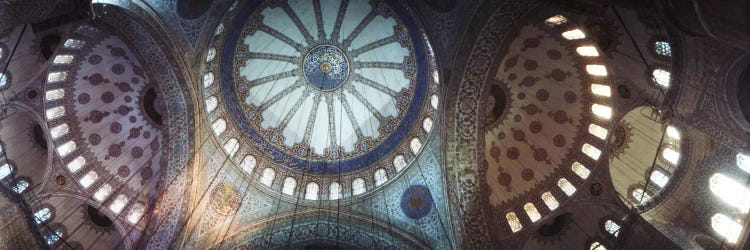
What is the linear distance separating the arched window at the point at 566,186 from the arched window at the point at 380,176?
5379mm

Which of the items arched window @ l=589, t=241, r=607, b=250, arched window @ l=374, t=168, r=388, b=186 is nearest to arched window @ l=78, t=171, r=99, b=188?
arched window @ l=374, t=168, r=388, b=186

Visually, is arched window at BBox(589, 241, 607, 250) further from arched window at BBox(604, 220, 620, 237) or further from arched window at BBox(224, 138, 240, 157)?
arched window at BBox(224, 138, 240, 157)

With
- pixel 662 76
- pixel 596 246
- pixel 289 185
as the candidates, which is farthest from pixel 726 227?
pixel 289 185

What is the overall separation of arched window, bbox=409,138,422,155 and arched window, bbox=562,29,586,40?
210 inches

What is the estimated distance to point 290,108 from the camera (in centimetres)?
1419

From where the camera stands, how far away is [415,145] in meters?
12.6

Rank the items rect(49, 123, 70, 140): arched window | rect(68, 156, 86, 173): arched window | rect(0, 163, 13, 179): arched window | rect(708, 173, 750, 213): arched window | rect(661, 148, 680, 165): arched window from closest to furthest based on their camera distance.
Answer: rect(708, 173, 750, 213): arched window → rect(661, 148, 680, 165): arched window → rect(0, 163, 13, 179): arched window → rect(49, 123, 70, 140): arched window → rect(68, 156, 86, 173): arched window

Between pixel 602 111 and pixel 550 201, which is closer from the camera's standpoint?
pixel 602 111

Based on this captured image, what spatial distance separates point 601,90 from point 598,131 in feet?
4.00

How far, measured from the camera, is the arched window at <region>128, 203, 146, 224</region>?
1130 cm

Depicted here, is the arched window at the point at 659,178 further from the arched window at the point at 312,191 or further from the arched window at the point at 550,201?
the arched window at the point at 312,191

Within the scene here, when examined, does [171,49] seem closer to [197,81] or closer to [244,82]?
[197,81]

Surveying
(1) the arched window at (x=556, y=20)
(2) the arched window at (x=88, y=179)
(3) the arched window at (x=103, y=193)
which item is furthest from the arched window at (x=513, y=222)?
(2) the arched window at (x=88, y=179)

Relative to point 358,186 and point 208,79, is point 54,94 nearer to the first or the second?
point 208,79
